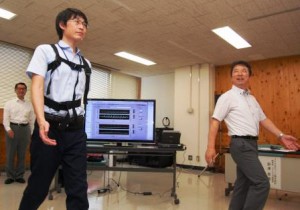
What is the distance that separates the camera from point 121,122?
352 cm

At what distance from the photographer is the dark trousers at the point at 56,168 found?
132 cm

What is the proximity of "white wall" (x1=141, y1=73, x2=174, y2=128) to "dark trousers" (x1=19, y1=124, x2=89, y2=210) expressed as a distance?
6188 mm

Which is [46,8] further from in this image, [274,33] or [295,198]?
[295,198]

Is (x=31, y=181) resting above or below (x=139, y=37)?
below

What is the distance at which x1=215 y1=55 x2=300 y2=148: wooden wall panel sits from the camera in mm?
5500

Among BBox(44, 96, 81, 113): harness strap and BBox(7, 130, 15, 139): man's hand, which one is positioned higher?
BBox(44, 96, 81, 113): harness strap

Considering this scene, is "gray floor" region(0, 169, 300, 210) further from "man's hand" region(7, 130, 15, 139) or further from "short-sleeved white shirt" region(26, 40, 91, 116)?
"short-sleeved white shirt" region(26, 40, 91, 116)

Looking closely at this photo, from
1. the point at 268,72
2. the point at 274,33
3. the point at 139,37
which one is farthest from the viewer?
the point at 268,72

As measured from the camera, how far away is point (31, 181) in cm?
132

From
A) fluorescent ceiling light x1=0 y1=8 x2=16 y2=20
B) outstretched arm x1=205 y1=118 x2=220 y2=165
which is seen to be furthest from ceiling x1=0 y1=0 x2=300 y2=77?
outstretched arm x1=205 y1=118 x2=220 y2=165

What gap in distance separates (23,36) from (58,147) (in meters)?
4.15

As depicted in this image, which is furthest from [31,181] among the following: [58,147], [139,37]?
[139,37]

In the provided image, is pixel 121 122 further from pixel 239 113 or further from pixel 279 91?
pixel 279 91

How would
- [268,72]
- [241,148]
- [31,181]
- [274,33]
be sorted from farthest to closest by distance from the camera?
[268,72]
[274,33]
[241,148]
[31,181]
